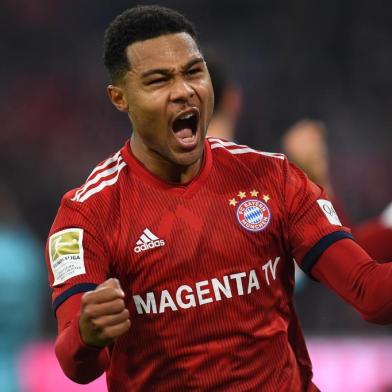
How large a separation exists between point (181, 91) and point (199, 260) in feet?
1.43

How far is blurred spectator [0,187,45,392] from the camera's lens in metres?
5.81

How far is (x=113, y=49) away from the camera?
2.60 metres

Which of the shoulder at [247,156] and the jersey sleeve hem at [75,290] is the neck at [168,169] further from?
the jersey sleeve hem at [75,290]

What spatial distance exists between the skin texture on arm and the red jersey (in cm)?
15

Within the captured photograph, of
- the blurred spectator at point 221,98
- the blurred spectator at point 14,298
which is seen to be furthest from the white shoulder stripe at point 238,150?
the blurred spectator at point 14,298

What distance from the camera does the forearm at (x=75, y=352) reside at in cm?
220

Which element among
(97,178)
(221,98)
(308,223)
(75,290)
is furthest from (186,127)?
(221,98)

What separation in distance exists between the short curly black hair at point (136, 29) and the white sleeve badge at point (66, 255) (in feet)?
1.53

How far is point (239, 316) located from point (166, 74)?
0.65m

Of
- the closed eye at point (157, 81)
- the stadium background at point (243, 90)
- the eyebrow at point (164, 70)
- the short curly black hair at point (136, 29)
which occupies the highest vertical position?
the stadium background at point (243, 90)

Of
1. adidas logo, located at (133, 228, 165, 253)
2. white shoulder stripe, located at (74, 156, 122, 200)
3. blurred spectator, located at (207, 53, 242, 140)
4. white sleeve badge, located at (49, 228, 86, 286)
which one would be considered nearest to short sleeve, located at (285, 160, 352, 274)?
adidas logo, located at (133, 228, 165, 253)

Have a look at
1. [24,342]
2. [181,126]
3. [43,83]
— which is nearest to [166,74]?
[181,126]

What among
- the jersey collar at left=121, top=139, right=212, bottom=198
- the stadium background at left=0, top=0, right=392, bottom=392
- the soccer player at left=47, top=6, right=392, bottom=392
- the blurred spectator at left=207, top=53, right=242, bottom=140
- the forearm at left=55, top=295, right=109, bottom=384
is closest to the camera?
the forearm at left=55, top=295, right=109, bottom=384

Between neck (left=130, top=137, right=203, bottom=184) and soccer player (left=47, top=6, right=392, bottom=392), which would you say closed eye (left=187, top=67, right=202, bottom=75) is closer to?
soccer player (left=47, top=6, right=392, bottom=392)
